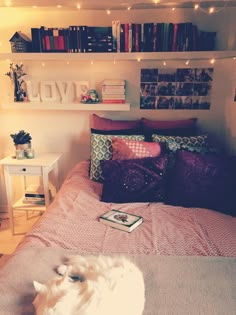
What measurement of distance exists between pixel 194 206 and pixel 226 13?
162cm

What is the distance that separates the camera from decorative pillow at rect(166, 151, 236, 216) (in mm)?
1650

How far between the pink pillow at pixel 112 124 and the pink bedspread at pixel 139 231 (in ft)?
2.55

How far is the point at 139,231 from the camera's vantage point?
1.45 metres

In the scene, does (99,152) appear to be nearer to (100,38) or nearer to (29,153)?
(29,153)

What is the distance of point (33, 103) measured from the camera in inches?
95.5

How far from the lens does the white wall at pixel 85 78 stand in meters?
2.29

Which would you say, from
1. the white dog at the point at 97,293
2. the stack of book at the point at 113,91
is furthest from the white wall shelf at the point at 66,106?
the white dog at the point at 97,293

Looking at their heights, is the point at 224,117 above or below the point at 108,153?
above

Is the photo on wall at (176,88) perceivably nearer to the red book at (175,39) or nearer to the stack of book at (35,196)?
the red book at (175,39)

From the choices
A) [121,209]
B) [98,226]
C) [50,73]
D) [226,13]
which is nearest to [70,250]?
[98,226]

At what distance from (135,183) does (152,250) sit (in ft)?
1.88

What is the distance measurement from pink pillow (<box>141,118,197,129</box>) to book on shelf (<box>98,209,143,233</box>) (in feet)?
3.23

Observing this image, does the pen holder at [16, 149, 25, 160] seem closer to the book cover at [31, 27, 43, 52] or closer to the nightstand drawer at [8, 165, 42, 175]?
the nightstand drawer at [8, 165, 42, 175]

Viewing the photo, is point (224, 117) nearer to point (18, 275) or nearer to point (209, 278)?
point (209, 278)
